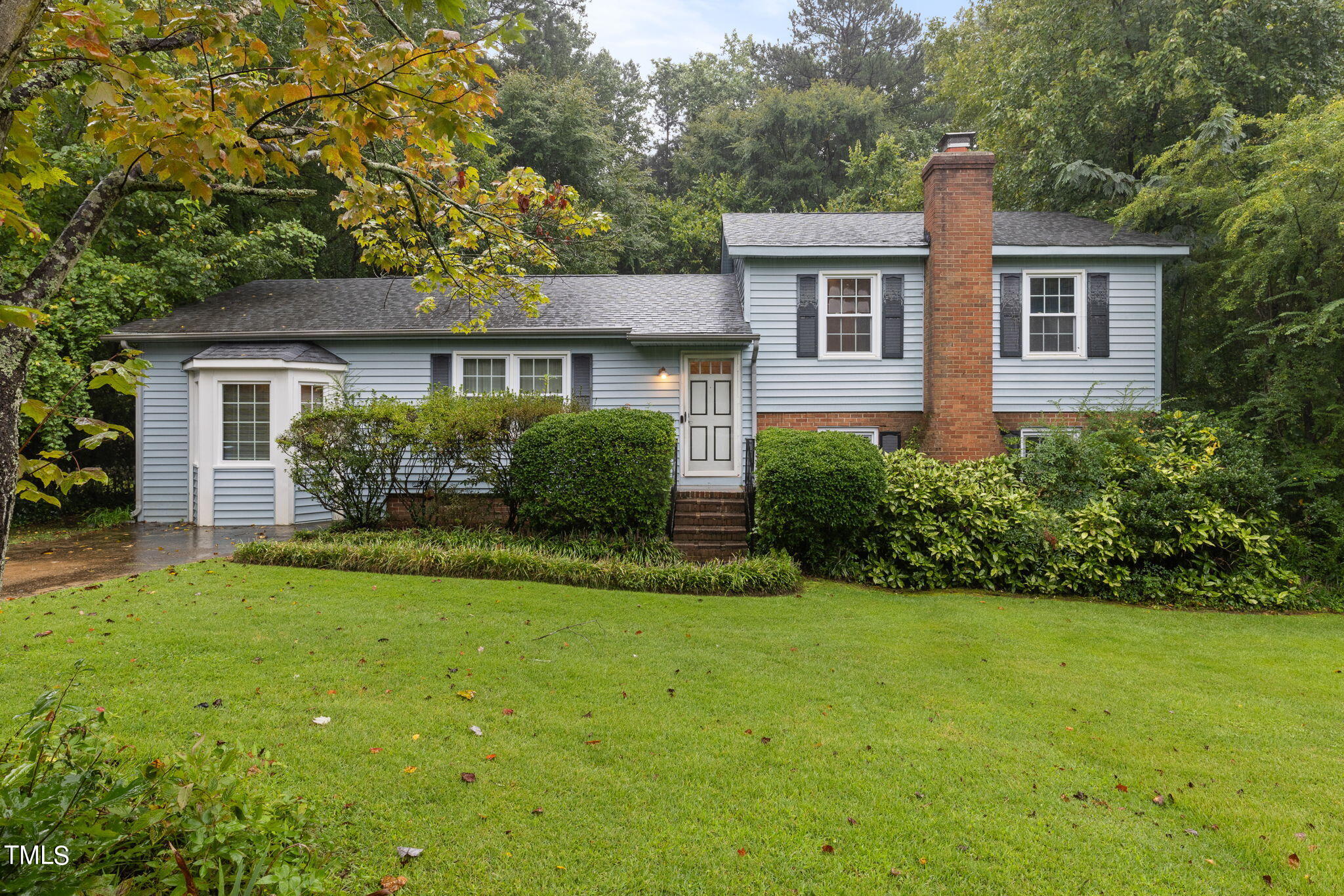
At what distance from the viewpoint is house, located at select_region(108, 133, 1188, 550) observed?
37.9ft

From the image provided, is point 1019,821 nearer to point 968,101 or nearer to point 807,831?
point 807,831

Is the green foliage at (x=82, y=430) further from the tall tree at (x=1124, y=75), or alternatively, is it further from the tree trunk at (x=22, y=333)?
the tall tree at (x=1124, y=75)

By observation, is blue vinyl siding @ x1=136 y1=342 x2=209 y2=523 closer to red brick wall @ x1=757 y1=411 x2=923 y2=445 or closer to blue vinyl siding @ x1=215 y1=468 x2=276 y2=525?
blue vinyl siding @ x1=215 y1=468 x2=276 y2=525

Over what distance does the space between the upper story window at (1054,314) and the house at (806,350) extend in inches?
1.0

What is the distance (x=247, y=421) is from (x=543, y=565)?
6704 mm

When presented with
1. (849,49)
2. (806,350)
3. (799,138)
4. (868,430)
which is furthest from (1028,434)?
(849,49)

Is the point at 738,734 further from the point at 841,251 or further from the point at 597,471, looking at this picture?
the point at 841,251

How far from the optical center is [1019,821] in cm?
303

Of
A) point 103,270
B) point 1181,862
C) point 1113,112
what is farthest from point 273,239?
point 1113,112

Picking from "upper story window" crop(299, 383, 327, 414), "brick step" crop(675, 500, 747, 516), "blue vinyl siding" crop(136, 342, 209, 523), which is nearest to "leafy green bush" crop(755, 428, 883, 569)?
"brick step" crop(675, 500, 747, 516)

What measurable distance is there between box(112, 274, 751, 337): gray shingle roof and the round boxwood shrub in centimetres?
334

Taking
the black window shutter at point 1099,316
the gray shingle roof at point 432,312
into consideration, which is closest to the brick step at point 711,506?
the gray shingle roof at point 432,312

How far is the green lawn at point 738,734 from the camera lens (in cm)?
274

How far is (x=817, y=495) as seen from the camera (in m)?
8.12
